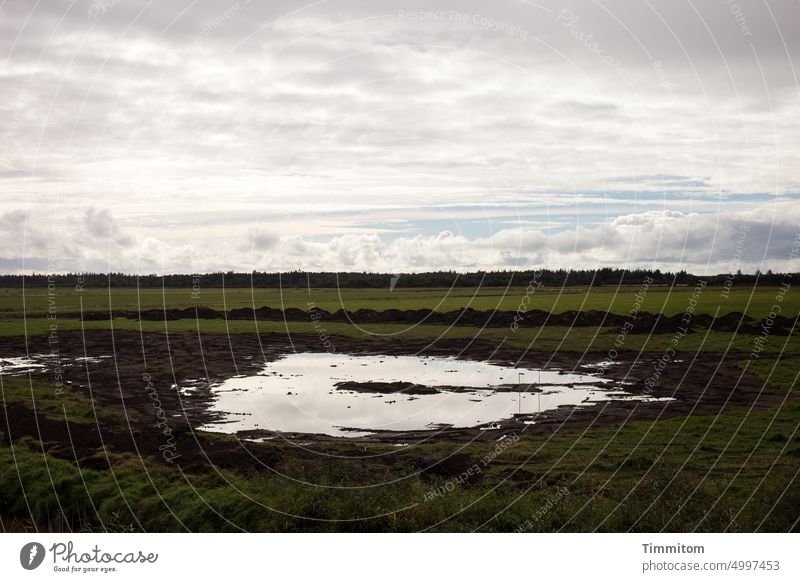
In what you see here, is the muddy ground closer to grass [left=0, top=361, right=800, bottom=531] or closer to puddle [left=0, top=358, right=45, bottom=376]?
puddle [left=0, top=358, right=45, bottom=376]

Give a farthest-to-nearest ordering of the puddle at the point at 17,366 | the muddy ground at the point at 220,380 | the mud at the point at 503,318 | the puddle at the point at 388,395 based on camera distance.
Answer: the mud at the point at 503,318
the puddle at the point at 17,366
the puddle at the point at 388,395
the muddy ground at the point at 220,380

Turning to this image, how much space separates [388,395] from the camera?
118ft

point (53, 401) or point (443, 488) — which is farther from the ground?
point (53, 401)

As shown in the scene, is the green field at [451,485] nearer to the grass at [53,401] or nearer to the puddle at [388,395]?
the grass at [53,401]

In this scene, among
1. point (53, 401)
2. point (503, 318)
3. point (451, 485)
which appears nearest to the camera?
point (451, 485)

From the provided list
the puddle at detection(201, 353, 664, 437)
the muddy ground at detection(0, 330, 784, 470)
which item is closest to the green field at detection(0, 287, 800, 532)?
the muddy ground at detection(0, 330, 784, 470)

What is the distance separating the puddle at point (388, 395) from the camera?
95.9 ft

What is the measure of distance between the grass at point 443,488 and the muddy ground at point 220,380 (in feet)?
5.85

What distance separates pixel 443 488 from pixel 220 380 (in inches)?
1025

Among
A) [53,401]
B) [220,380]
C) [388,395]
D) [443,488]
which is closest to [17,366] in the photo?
[220,380]

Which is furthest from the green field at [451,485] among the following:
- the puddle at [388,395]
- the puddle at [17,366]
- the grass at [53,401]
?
the puddle at [17,366]

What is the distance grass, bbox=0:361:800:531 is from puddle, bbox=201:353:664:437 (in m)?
4.72

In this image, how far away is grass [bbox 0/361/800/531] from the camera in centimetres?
1552

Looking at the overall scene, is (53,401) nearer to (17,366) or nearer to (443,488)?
(17,366)
